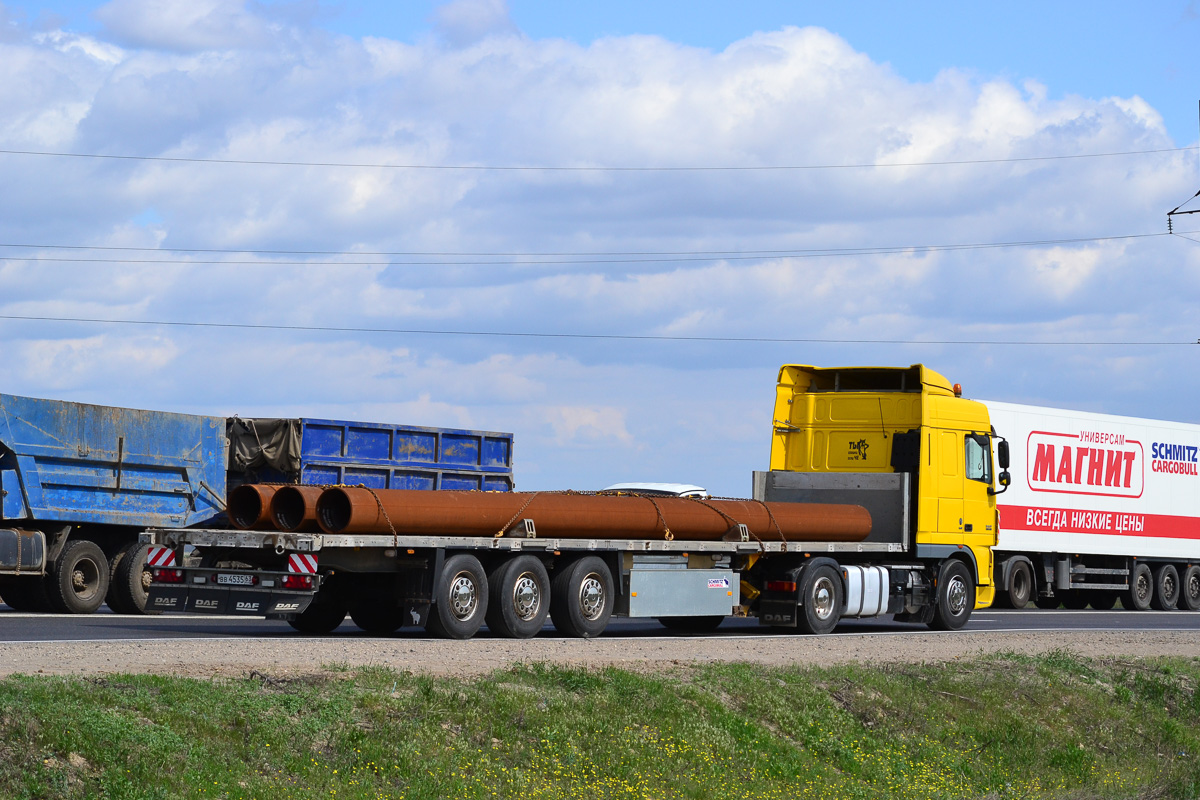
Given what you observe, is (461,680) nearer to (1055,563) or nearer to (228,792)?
(228,792)

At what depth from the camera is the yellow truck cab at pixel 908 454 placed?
74.7 feet

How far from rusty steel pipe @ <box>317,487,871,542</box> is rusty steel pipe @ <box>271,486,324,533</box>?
0.36 feet

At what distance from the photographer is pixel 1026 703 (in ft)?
52.6

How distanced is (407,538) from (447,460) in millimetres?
9383

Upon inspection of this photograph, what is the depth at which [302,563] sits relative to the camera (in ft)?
53.8

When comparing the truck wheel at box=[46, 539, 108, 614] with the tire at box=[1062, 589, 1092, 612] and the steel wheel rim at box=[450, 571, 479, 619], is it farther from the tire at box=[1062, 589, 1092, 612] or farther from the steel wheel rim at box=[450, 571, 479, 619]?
the tire at box=[1062, 589, 1092, 612]

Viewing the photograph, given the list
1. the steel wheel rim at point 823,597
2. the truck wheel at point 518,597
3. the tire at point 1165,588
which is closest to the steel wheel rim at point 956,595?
the steel wheel rim at point 823,597

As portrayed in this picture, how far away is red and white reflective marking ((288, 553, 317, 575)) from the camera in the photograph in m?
16.4

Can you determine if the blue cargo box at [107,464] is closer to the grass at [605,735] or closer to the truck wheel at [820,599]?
the truck wheel at [820,599]

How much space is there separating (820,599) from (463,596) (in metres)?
6.18

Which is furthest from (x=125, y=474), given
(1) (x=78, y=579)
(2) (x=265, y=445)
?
(2) (x=265, y=445)

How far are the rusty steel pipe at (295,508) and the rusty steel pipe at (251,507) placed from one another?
0.08m

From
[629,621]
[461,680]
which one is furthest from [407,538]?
[629,621]

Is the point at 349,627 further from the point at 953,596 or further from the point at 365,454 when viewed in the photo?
the point at 953,596
